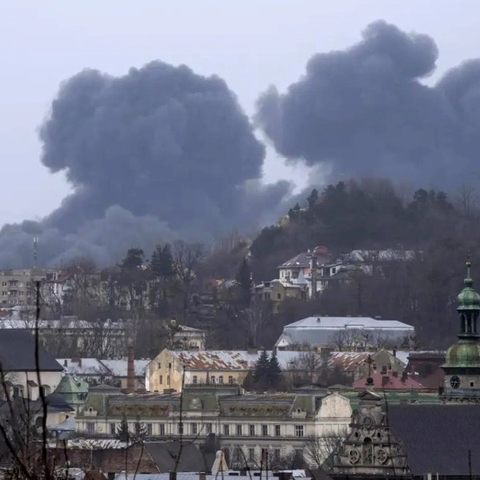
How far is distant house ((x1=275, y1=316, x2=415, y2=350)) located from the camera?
357 feet

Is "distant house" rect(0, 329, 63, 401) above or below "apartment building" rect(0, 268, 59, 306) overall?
below

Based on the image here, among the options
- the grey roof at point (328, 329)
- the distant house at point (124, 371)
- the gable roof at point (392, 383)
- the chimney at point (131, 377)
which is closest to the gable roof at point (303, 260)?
the grey roof at point (328, 329)

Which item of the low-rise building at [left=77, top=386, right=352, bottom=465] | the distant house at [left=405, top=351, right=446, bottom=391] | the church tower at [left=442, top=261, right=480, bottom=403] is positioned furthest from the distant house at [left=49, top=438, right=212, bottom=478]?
the distant house at [left=405, top=351, right=446, bottom=391]

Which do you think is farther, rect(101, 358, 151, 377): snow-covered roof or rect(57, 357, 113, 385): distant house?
rect(101, 358, 151, 377): snow-covered roof

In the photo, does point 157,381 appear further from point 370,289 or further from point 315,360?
point 370,289

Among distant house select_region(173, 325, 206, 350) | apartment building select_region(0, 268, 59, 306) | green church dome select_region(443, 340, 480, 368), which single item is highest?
apartment building select_region(0, 268, 59, 306)

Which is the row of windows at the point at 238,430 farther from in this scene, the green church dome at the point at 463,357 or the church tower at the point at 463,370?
the green church dome at the point at 463,357

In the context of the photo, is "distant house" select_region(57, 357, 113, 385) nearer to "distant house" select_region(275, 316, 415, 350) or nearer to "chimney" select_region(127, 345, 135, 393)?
"chimney" select_region(127, 345, 135, 393)

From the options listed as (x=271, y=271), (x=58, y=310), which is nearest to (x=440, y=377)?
(x=58, y=310)

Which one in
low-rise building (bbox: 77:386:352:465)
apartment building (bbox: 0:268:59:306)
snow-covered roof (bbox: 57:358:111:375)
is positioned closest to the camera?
low-rise building (bbox: 77:386:352:465)

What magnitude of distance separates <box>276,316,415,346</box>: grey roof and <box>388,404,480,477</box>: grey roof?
195 feet

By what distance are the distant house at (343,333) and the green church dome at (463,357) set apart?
46.9 m

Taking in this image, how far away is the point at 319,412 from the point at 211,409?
4675 mm

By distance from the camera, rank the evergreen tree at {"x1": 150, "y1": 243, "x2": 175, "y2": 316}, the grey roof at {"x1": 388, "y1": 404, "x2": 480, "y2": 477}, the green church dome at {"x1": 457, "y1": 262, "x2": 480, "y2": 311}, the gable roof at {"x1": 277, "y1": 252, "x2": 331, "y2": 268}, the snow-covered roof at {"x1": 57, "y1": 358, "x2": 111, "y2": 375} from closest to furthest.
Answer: the grey roof at {"x1": 388, "y1": 404, "x2": 480, "y2": 477}
the green church dome at {"x1": 457, "y1": 262, "x2": 480, "y2": 311}
the snow-covered roof at {"x1": 57, "y1": 358, "x2": 111, "y2": 375}
the evergreen tree at {"x1": 150, "y1": 243, "x2": 175, "y2": 316}
the gable roof at {"x1": 277, "y1": 252, "x2": 331, "y2": 268}
